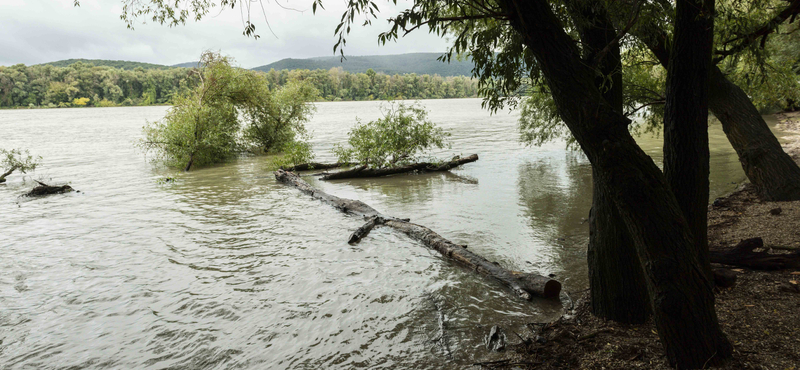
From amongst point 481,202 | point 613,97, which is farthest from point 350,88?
point 613,97

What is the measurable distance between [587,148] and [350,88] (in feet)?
446

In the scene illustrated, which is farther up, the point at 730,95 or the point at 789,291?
the point at 730,95

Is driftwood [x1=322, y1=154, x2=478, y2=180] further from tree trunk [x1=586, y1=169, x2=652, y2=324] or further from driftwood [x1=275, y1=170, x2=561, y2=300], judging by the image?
tree trunk [x1=586, y1=169, x2=652, y2=324]

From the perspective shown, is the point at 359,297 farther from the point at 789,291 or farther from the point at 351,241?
the point at 789,291

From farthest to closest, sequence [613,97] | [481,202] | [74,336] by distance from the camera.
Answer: [481,202] → [74,336] → [613,97]

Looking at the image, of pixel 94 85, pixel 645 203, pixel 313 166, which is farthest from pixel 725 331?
pixel 94 85

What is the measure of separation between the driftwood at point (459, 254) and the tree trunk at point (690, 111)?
240 centimetres

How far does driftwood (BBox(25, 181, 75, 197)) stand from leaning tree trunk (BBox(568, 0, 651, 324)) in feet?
65.7

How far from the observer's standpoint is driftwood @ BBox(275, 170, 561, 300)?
21.7 feet

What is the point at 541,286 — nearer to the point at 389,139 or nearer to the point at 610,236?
the point at 610,236

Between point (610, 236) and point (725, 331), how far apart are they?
4.57 ft

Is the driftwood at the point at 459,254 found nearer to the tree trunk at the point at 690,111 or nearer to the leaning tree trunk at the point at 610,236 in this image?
the leaning tree trunk at the point at 610,236

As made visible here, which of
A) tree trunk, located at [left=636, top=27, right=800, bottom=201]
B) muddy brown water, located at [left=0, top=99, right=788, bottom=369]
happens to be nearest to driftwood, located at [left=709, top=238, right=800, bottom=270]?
muddy brown water, located at [left=0, top=99, right=788, bottom=369]

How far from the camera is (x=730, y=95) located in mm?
10055
